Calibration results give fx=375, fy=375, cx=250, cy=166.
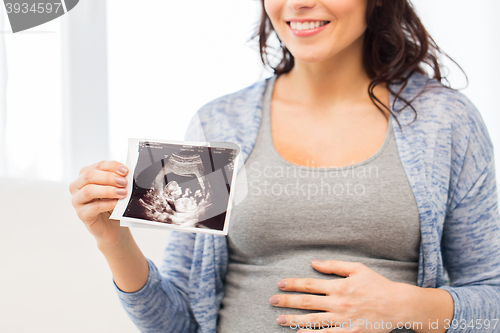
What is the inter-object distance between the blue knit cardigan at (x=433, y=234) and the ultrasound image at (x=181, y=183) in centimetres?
17

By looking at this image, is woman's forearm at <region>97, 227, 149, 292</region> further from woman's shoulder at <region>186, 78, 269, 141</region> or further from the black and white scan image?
woman's shoulder at <region>186, 78, 269, 141</region>

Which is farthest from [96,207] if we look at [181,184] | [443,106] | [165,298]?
[443,106]

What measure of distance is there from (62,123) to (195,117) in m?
0.43

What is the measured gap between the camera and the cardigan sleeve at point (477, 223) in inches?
31.9

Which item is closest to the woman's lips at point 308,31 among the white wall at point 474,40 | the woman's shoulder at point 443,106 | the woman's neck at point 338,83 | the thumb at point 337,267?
the woman's neck at point 338,83

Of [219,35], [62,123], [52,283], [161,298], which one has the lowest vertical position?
[52,283]

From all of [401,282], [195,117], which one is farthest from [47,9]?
[401,282]

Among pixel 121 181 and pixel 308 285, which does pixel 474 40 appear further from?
pixel 121 181

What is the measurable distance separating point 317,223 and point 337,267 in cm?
10

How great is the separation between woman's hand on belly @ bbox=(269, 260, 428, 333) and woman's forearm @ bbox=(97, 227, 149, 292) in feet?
1.01

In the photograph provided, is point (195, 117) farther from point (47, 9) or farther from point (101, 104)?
point (47, 9)

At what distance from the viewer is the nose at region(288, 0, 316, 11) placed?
81cm

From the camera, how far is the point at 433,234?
0.79m

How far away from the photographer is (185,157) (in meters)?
0.72
